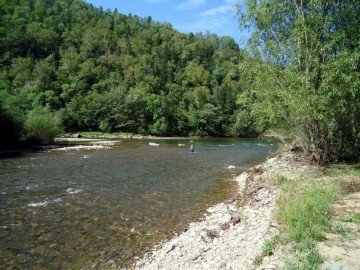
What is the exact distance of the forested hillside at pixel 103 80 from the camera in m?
98.7

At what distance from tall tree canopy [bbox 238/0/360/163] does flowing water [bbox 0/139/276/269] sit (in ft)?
23.8

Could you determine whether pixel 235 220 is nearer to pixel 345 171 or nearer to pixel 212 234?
pixel 212 234

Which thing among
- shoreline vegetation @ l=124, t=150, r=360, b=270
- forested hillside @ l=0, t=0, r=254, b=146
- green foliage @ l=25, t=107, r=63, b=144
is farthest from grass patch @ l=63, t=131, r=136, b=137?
shoreline vegetation @ l=124, t=150, r=360, b=270

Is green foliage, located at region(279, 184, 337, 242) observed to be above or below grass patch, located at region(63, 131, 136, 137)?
above

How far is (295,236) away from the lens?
27.5 feet

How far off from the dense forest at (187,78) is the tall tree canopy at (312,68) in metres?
0.08

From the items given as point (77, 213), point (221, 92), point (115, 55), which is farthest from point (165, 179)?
point (115, 55)

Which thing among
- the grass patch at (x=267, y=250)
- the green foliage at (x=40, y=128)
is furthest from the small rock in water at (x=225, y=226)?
the green foliage at (x=40, y=128)

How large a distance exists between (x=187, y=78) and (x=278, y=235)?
500 ft

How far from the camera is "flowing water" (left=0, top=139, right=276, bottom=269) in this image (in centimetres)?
1153

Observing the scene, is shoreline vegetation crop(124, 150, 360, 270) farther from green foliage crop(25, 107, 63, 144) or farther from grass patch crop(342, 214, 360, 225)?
green foliage crop(25, 107, 63, 144)

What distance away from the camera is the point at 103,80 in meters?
137

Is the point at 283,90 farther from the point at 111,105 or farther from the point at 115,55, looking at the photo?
the point at 115,55

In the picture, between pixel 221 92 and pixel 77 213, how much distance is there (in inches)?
4678
